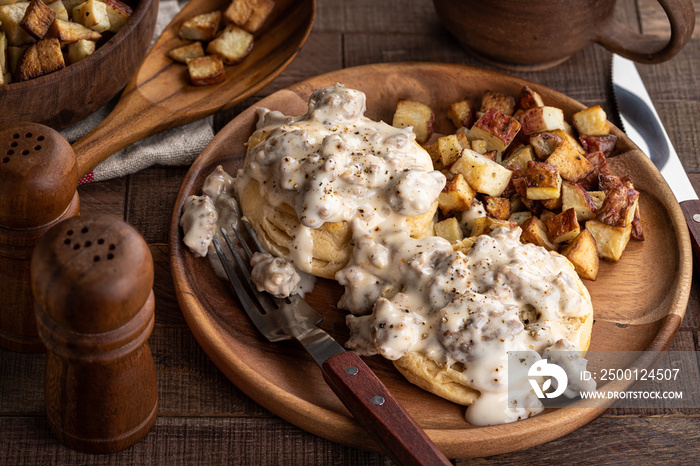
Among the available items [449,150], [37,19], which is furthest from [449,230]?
[37,19]

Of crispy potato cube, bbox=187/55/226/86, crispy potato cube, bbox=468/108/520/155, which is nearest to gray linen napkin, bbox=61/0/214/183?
crispy potato cube, bbox=187/55/226/86

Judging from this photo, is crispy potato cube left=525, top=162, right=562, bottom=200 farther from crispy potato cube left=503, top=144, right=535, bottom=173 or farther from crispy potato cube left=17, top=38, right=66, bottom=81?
crispy potato cube left=17, top=38, right=66, bottom=81

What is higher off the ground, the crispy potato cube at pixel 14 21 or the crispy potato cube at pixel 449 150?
the crispy potato cube at pixel 14 21

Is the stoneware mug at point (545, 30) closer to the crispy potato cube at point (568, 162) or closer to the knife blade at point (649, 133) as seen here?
the knife blade at point (649, 133)

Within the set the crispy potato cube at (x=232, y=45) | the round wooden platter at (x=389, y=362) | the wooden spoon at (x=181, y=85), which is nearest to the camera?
the round wooden platter at (x=389, y=362)

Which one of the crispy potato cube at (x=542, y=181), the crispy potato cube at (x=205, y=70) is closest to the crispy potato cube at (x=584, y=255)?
the crispy potato cube at (x=542, y=181)

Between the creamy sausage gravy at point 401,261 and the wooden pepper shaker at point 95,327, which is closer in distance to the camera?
the wooden pepper shaker at point 95,327

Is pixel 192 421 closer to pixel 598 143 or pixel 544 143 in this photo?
pixel 544 143
